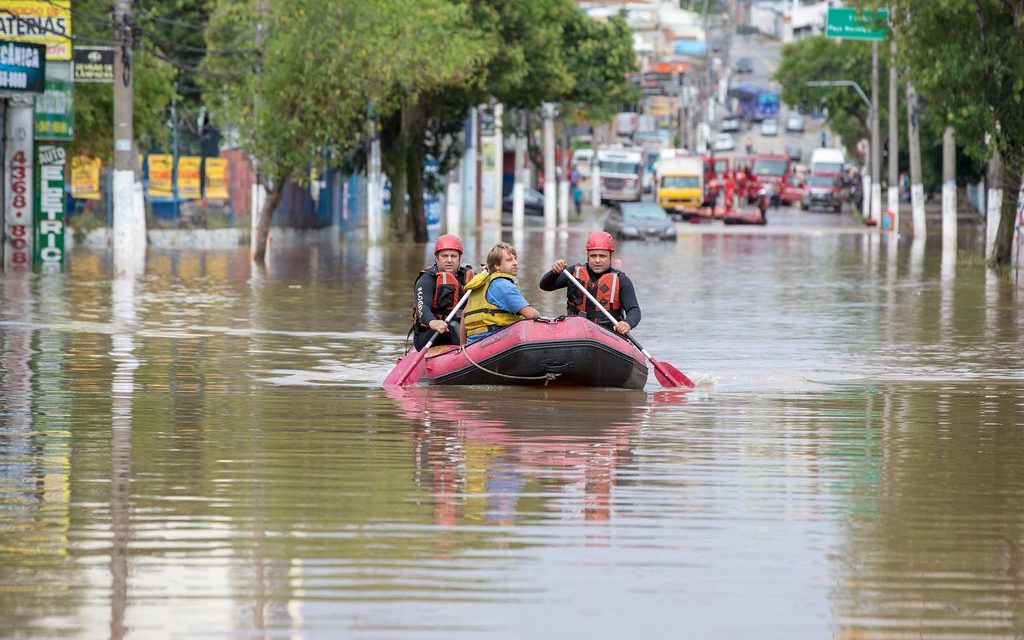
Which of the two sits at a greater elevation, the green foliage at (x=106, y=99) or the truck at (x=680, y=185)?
the green foliage at (x=106, y=99)

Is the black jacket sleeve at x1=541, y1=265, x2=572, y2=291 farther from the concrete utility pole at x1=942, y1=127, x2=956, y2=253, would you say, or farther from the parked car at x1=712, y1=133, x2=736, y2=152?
the parked car at x1=712, y1=133, x2=736, y2=152

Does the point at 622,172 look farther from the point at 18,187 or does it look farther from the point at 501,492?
the point at 501,492

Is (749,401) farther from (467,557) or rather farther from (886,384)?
(467,557)

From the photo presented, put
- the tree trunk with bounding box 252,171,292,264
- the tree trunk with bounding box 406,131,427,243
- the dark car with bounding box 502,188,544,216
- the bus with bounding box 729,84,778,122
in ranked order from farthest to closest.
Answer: the bus with bounding box 729,84,778,122 < the dark car with bounding box 502,188,544,216 < the tree trunk with bounding box 406,131,427,243 < the tree trunk with bounding box 252,171,292,264

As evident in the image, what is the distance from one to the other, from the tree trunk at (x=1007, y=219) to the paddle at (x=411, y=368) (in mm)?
23860

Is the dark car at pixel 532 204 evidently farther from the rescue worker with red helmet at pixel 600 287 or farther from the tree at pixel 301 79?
the rescue worker with red helmet at pixel 600 287

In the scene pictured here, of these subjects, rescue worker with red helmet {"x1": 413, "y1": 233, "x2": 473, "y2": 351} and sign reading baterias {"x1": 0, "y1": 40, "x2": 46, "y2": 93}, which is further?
sign reading baterias {"x1": 0, "y1": 40, "x2": 46, "y2": 93}

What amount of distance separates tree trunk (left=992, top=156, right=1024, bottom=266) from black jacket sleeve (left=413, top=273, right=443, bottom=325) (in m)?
23.6

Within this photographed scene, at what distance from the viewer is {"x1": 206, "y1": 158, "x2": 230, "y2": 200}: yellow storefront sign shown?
5444 centimetres

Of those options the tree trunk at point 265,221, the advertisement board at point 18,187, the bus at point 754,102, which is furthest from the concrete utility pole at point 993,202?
the bus at point 754,102

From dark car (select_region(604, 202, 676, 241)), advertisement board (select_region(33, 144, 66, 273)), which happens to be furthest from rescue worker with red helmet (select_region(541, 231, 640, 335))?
dark car (select_region(604, 202, 676, 241))

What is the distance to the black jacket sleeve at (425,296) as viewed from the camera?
667 inches

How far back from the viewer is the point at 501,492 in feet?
34.8

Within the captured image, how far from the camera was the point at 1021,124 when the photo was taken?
3700 centimetres
